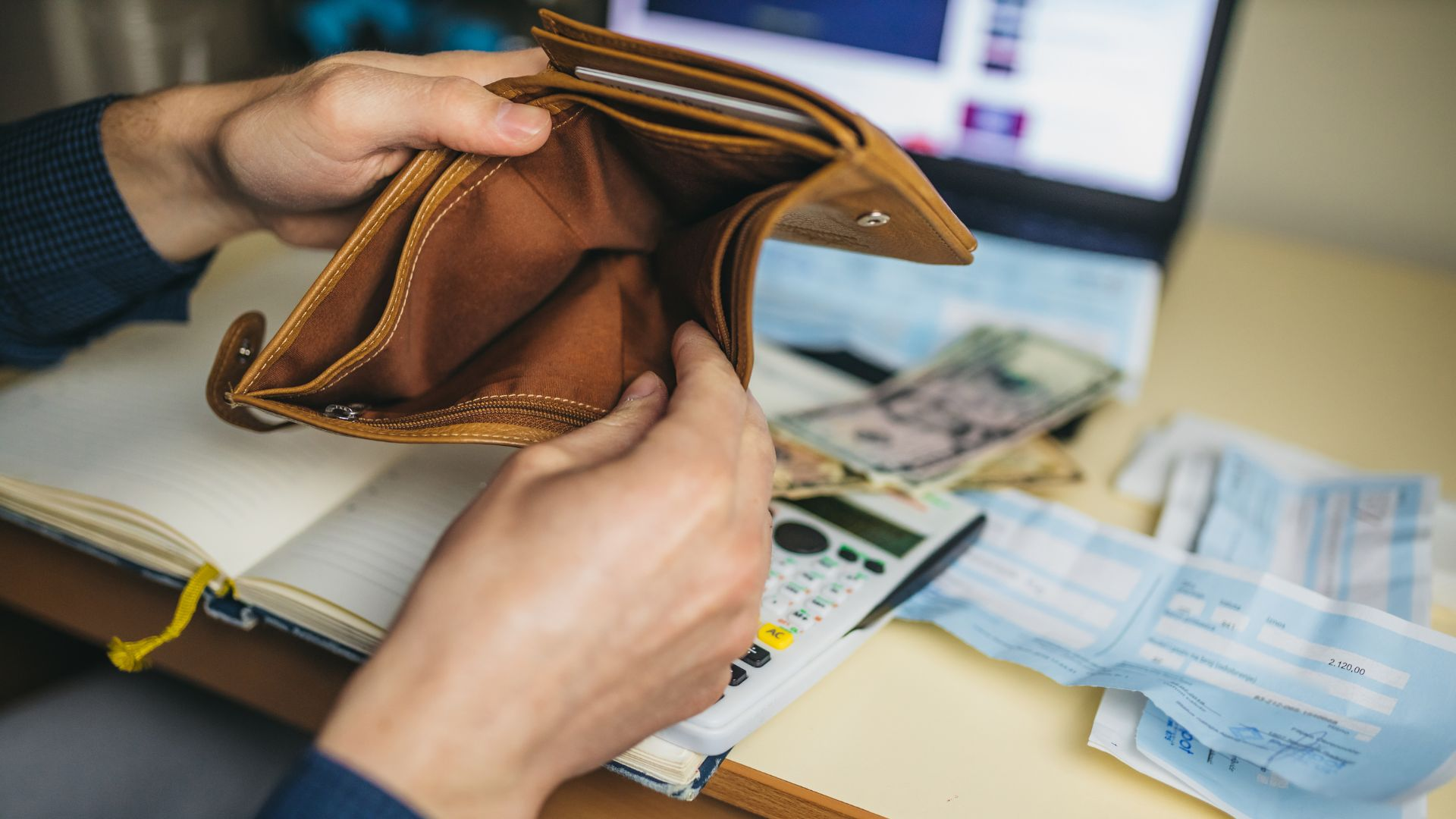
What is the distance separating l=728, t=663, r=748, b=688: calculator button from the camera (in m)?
0.47

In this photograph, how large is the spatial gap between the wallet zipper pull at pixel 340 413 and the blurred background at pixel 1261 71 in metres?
0.75

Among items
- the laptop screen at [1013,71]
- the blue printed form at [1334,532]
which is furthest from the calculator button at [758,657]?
the laptop screen at [1013,71]

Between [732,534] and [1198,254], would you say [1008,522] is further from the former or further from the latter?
[1198,254]

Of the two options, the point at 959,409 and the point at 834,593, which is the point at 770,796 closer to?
the point at 834,593

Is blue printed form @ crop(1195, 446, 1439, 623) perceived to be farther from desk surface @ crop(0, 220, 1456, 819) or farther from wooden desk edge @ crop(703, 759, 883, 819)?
wooden desk edge @ crop(703, 759, 883, 819)

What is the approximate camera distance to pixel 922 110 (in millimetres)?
1033

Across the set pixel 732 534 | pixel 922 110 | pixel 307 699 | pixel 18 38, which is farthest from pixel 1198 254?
pixel 18 38

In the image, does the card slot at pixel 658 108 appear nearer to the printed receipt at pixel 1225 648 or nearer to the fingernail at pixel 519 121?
the fingernail at pixel 519 121

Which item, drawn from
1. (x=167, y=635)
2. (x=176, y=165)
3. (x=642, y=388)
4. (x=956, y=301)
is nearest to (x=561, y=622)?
(x=642, y=388)

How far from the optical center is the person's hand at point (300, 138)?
1.68 ft

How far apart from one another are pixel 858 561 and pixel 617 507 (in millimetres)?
243

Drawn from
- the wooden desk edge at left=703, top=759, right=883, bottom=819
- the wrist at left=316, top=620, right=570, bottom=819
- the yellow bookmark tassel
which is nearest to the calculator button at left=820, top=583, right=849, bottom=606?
the wooden desk edge at left=703, top=759, right=883, bottom=819

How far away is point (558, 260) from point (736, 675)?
0.82ft

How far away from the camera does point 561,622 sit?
1.21 feet
